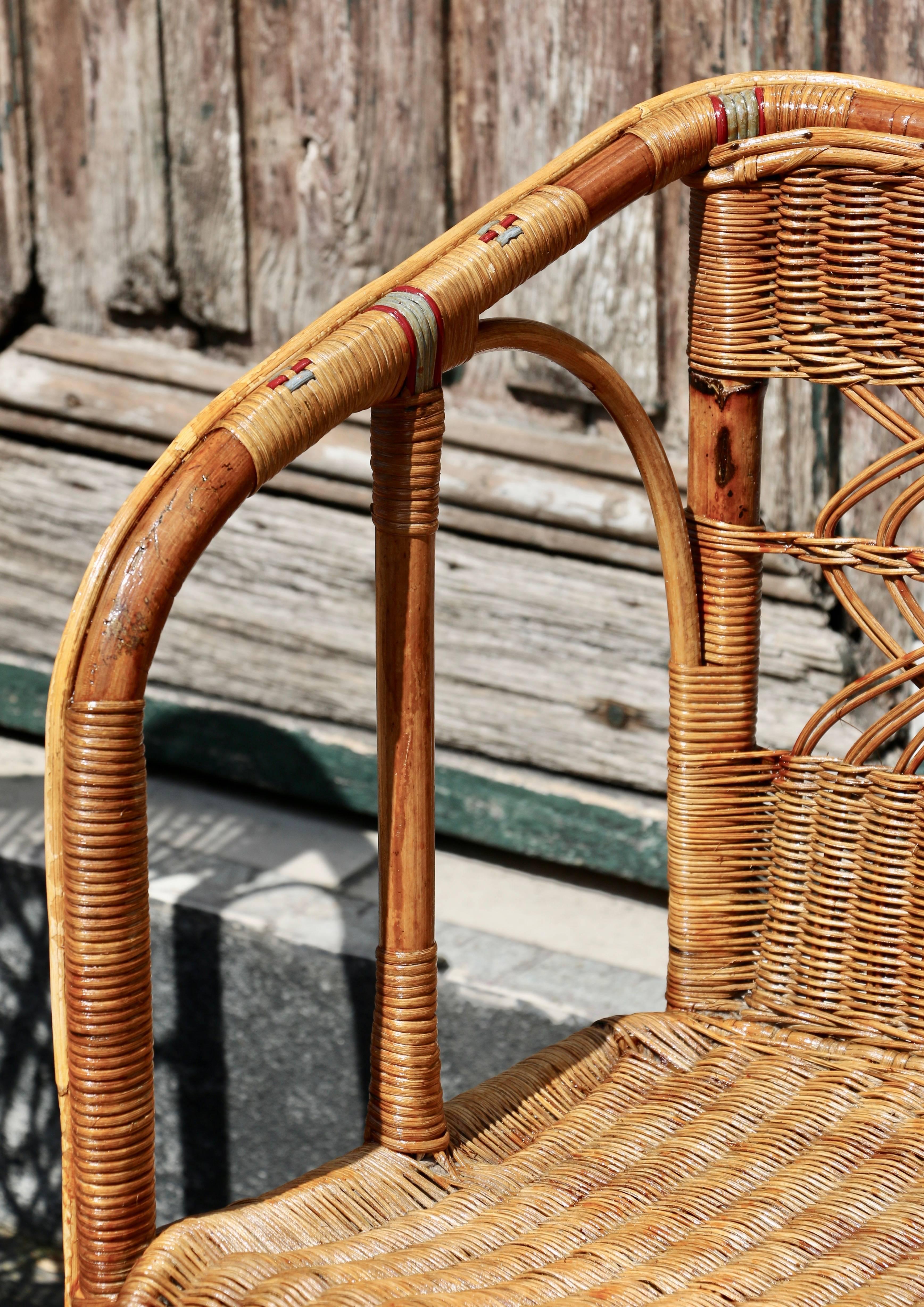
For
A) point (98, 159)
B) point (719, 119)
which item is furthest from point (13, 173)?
point (719, 119)

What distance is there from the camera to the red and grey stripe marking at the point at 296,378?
0.76 m

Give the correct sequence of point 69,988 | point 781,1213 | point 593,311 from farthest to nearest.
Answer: point 593,311, point 781,1213, point 69,988

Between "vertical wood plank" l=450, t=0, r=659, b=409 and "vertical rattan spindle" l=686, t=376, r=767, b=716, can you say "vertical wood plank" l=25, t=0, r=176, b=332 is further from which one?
"vertical rattan spindle" l=686, t=376, r=767, b=716

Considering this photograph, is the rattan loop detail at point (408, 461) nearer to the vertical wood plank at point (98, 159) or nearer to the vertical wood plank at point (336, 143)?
the vertical wood plank at point (336, 143)

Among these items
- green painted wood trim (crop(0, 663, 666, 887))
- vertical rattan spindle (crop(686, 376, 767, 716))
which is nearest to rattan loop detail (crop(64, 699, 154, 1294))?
vertical rattan spindle (crop(686, 376, 767, 716))

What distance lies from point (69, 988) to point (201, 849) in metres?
1.09

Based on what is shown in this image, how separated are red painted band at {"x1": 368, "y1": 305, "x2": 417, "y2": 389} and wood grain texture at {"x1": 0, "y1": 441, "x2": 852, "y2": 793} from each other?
93 centimetres

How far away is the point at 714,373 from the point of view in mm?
1022

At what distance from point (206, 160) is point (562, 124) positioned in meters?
0.49

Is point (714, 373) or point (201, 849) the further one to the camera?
point (201, 849)

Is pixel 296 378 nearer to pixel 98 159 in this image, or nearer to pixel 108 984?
pixel 108 984

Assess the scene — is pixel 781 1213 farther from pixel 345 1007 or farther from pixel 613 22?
pixel 613 22

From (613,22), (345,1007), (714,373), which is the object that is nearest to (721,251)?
(714,373)

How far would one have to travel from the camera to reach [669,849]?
→ 41.3 inches
